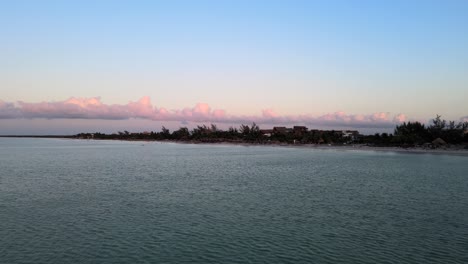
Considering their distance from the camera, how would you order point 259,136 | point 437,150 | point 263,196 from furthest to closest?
point 259,136, point 437,150, point 263,196

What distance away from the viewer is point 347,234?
17.2 meters

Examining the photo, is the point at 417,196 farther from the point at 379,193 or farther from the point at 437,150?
the point at 437,150

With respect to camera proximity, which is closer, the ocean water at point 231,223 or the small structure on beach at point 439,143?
the ocean water at point 231,223

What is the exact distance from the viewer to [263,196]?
27734mm

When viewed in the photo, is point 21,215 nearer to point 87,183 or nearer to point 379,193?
point 87,183

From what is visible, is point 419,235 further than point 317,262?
Yes

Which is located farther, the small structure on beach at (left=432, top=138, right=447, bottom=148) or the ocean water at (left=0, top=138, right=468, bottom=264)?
the small structure on beach at (left=432, top=138, right=447, bottom=148)

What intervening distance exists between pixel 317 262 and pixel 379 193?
707 inches

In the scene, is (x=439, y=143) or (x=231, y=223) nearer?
(x=231, y=223)

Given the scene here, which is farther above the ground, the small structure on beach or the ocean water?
the small structure on beach

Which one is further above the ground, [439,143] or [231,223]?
[439,143]

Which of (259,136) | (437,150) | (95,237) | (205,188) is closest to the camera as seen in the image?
(95,237)

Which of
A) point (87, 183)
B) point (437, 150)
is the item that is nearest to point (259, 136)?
point (437, 150)

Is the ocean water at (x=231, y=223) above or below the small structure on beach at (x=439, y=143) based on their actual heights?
below
